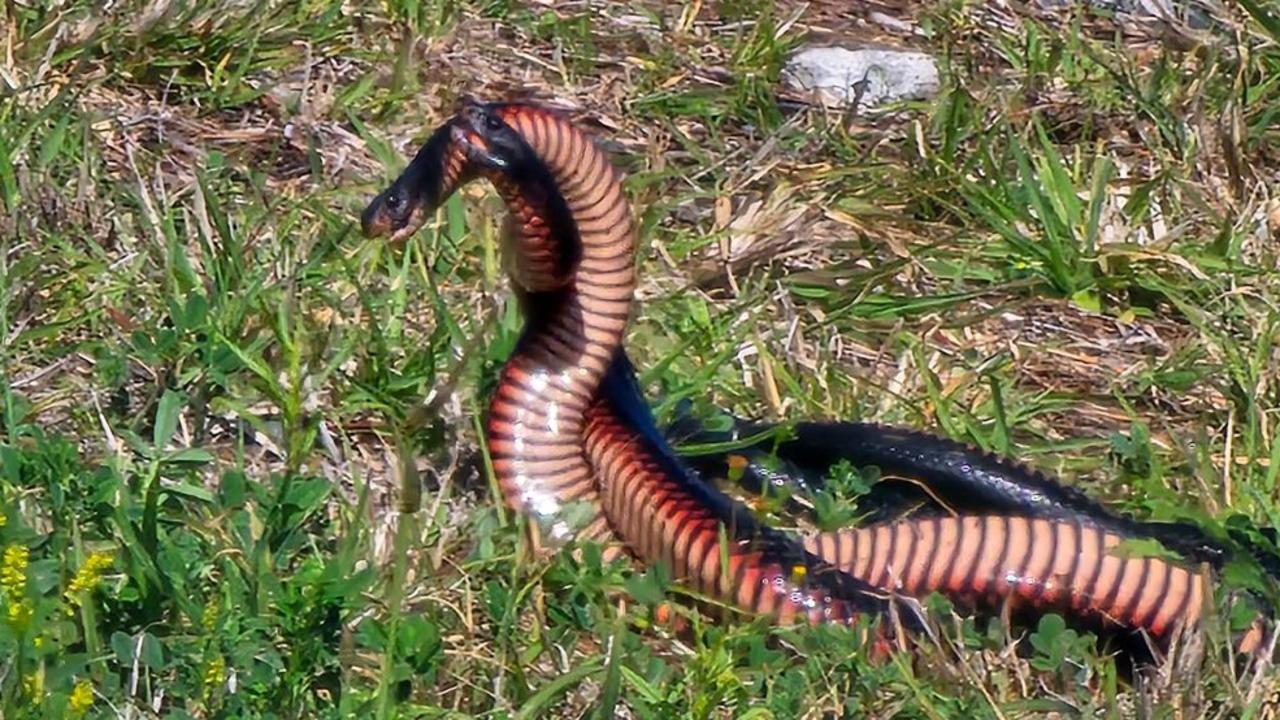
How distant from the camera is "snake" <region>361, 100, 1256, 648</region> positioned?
3.42m

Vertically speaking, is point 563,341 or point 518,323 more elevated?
point 563,341

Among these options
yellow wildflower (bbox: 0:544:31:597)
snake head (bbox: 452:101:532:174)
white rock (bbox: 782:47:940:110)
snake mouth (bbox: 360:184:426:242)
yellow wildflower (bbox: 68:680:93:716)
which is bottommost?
white rock (bbox: 782:47:940:110)

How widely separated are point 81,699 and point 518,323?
1537 millimetres

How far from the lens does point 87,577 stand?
2.94 metres

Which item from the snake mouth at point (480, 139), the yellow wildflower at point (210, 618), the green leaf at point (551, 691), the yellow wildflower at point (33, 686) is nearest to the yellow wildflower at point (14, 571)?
the yellow wildflower at point (33, 686)

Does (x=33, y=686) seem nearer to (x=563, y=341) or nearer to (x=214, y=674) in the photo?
(x=214, y=674)

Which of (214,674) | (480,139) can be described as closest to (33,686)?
(214,674)

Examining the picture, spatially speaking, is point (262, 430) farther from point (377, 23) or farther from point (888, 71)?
point (888, 71)

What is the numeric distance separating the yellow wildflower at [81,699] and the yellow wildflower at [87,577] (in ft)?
0.49

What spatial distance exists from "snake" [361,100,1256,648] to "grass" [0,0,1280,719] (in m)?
0.10

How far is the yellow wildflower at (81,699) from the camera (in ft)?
9.02

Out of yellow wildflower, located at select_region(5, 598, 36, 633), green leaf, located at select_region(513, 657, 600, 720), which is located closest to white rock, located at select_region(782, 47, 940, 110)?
green leaf, located at select_region(513, 657, 600, 720)

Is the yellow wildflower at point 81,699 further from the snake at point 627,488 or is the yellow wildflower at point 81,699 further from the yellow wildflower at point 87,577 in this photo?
the snake at point 627,488

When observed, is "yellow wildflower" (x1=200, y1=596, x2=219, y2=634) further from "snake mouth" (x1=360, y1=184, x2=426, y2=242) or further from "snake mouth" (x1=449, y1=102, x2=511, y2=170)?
"snake mouth" (x1=449, y1=102, x2=511, y2=170)
